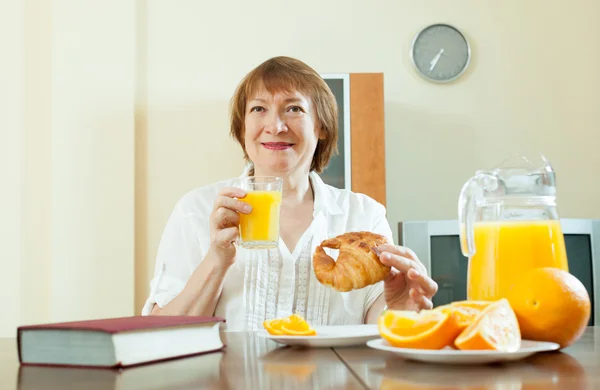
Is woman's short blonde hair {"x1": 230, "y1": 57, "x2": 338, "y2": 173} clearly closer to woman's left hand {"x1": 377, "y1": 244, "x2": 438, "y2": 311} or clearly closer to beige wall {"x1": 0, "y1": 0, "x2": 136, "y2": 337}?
woman's left hand {"x1": 377, "y1": 244, "x2": 438, "y2": 311}

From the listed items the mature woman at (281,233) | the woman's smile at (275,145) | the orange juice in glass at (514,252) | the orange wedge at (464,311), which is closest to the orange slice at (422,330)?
the orange wedge at (464,311)

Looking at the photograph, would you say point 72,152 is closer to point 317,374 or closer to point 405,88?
point 405,88

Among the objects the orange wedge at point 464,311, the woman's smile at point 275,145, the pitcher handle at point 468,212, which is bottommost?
the orange wedge at point 464,311

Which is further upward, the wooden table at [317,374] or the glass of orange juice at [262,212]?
the glass of orange juice at [262,212]

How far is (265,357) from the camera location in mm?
1018

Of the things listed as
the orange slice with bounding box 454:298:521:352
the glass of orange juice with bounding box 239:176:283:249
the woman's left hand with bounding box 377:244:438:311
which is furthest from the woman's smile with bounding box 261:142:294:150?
the orange slice with bounding box 454:298:521:352

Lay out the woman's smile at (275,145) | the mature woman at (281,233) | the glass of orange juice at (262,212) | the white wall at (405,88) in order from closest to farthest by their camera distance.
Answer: the glass of orange juice at (262,212)
the mature woman at (281,233)
the woman's smile at (275,145)
the white wall at (405,88)

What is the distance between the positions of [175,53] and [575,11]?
2.05 meters

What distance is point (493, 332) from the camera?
0.88 metres

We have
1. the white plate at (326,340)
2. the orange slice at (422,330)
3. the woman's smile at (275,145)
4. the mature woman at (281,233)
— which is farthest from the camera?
the woman's smile at (275,145)

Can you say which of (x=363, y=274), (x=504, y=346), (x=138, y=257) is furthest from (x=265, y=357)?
(x=138, y=257)

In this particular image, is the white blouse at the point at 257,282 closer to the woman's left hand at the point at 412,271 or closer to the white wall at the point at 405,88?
the woman's left hand at the point at 412,271

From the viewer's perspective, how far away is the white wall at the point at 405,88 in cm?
384

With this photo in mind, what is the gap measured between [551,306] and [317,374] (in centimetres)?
32
